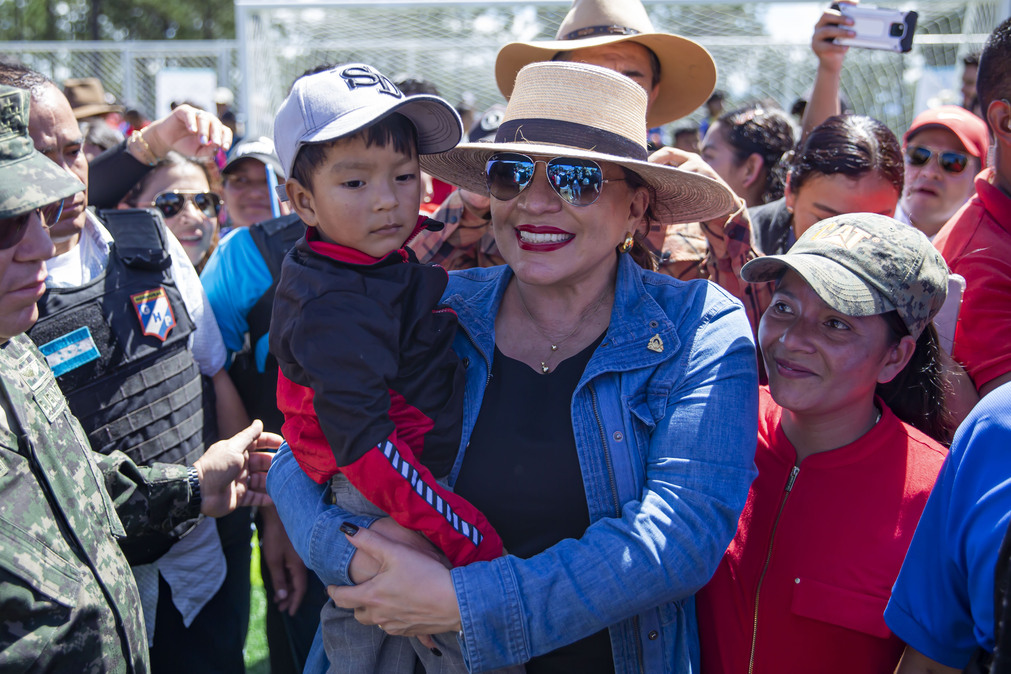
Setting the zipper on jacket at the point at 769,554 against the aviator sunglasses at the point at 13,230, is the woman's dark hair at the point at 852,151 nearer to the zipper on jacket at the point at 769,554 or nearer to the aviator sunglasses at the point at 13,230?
the zipper on jacket at the point at 769,554

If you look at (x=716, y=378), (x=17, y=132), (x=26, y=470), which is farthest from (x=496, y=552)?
(x=17, y=132)

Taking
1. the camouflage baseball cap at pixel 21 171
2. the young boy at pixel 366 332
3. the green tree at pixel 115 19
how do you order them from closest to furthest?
the camouflage baseball cap at pixel 21 171 → the young boy at pixel 366 332 → the green tree at pixel 115 19

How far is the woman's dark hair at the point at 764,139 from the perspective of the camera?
462 centimetres

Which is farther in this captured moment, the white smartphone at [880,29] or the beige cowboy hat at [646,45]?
the white smartphone at [880,29]

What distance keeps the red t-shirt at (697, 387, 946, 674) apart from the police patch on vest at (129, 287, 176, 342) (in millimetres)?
2020

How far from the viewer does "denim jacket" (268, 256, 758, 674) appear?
1.69m

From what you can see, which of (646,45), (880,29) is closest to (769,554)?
(646,45)

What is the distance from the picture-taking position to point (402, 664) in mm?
2043

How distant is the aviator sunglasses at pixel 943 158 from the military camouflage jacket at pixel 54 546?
410 cm

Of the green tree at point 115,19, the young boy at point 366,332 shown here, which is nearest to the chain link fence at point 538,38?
the young boy at point 366,332

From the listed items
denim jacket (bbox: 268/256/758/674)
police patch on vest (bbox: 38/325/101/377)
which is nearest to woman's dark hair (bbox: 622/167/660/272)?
denim jacket (bbox: 268/256/758/674)

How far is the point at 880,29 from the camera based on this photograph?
3.85 meters

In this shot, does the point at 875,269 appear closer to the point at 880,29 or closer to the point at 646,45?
the point at 646,45

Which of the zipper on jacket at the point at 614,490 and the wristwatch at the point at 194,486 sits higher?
the zipper on jacket at the point at 614,490
